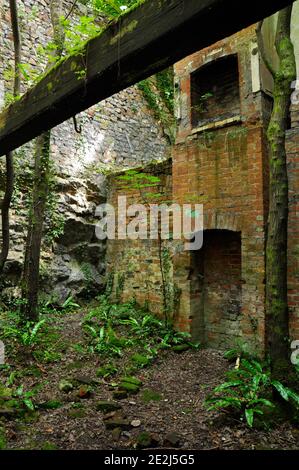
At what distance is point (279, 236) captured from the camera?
4.39 metres

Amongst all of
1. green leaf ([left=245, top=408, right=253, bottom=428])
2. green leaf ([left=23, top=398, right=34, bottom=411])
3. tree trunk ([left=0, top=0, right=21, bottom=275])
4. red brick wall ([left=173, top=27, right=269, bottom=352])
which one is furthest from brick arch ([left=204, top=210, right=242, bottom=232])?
green leaf ([left=23, top=398, right=34, bottom=411])

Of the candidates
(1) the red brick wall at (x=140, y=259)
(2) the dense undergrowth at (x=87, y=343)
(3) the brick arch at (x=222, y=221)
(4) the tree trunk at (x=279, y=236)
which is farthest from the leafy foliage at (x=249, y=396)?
(1) the red brick wall at (x=140, y=259)

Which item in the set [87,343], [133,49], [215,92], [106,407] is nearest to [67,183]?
[215,92]

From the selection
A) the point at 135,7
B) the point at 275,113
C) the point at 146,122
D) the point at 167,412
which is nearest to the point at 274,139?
the point at 275,113

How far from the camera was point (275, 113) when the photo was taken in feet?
14.9

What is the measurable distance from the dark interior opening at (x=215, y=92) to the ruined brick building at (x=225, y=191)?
0.02 meters

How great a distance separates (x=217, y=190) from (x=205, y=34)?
473 centimetres

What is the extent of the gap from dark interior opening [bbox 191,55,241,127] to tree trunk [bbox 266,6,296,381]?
194 cm

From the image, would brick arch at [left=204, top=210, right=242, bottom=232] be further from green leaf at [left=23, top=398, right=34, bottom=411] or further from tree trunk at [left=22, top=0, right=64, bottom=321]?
green leaf at [left=23, top=398, right=34, bottom=411]

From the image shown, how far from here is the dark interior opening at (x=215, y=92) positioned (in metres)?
6.58

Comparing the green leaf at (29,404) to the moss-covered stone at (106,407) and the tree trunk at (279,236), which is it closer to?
the moss-covered stone at (106,407)

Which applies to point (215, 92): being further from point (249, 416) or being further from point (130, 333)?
point (249, 416)

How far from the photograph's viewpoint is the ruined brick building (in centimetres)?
567

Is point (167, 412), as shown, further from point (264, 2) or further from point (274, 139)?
point (264, 2)
